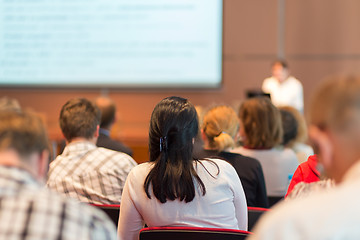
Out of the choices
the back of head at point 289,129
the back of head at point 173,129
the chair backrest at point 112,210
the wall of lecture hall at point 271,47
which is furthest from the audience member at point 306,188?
the wall of lecture hall at point 271,47

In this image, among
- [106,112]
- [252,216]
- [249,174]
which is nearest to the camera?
[252,216]

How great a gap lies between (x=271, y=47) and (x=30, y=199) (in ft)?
22.2

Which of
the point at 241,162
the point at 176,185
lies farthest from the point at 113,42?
the point at 176,185

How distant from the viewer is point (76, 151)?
8.38ft

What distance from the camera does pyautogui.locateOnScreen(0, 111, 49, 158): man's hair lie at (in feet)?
3.39

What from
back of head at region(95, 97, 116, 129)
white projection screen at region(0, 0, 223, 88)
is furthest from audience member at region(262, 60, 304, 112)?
back of head at region(95, 97, 116, 129)

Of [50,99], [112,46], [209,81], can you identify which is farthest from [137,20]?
[50,99]

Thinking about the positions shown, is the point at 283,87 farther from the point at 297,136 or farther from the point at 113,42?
the point at 297,136

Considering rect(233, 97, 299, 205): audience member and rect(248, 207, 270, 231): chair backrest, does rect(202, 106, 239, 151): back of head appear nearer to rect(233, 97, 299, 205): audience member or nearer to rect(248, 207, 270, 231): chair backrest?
rect(233, 97, 299, 205): audience member

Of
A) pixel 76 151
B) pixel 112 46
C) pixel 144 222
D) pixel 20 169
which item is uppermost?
pixel 112 46

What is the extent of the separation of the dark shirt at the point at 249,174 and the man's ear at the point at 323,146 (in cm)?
163

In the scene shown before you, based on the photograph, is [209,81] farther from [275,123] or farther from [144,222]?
[144,222]

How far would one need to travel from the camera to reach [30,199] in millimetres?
1012

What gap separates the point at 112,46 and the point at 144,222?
5.63m
